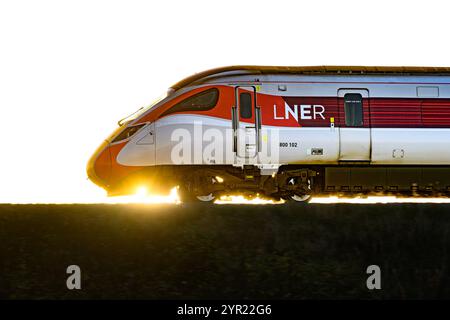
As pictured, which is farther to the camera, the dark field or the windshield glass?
the windshield glass

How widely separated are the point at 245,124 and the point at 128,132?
2577 mm

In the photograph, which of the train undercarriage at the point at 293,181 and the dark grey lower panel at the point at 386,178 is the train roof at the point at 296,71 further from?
the dark grey lower panel at the point at 386,178

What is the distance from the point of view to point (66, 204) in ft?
32.9

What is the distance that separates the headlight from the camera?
1881cm

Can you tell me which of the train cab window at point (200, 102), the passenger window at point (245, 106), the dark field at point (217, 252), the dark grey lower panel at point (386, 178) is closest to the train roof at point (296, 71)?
the train cab window at point (200, 102)

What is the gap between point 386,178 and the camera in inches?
769

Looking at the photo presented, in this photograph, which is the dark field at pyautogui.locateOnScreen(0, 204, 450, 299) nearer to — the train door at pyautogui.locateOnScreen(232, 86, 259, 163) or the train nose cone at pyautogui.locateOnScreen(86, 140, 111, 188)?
the train door at pyautogui.locateOnScreen(232, 86, 259, 163)

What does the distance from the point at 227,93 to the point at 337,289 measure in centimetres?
978

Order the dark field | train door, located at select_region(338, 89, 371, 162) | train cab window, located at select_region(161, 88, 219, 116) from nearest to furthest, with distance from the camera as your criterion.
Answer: the dark field, train cab window, located at select_region(161, 88, 219, 116), train door, located at select_region(338, 89, 371, 162)

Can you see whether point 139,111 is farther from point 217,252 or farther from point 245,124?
point 217,252

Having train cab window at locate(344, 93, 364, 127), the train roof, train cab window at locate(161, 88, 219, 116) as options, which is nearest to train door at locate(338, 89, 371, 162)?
train cab window at locate(344, 93, 364, 127)

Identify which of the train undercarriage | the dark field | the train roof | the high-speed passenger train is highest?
the train roof

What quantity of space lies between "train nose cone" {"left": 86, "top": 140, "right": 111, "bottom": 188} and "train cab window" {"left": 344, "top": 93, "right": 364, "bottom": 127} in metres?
5.37
